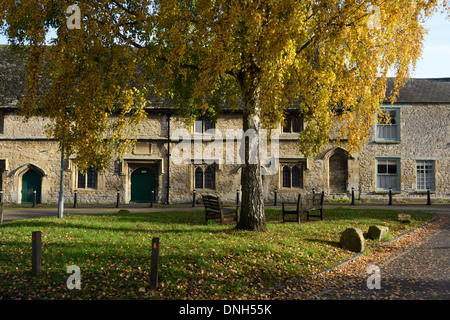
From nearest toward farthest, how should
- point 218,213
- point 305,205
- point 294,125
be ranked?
point 218,213 < point 305,205 < point 294,125

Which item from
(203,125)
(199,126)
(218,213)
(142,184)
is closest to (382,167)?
(203,125)

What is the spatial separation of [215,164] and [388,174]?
1110cm

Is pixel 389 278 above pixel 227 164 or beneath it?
beneath

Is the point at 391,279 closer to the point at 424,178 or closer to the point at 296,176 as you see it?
the point at 296,176

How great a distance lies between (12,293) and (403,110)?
24.8 m

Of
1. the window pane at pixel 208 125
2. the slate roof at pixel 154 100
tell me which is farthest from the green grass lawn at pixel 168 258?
the slate roof at pixel 154 100

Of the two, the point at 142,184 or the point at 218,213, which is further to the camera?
the point at 142,184

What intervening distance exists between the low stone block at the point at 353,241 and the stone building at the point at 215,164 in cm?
1432

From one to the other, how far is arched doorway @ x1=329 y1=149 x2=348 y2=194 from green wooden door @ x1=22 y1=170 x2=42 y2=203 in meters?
17.9

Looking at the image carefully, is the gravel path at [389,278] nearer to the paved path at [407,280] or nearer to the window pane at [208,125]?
the paved path at [407,280]

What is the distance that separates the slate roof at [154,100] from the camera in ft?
76.6

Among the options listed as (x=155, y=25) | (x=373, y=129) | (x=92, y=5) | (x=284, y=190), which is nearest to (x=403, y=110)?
(x=373, y=129)

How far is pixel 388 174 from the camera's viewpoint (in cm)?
2481

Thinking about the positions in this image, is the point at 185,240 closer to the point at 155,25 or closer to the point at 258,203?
the point at 258,203
